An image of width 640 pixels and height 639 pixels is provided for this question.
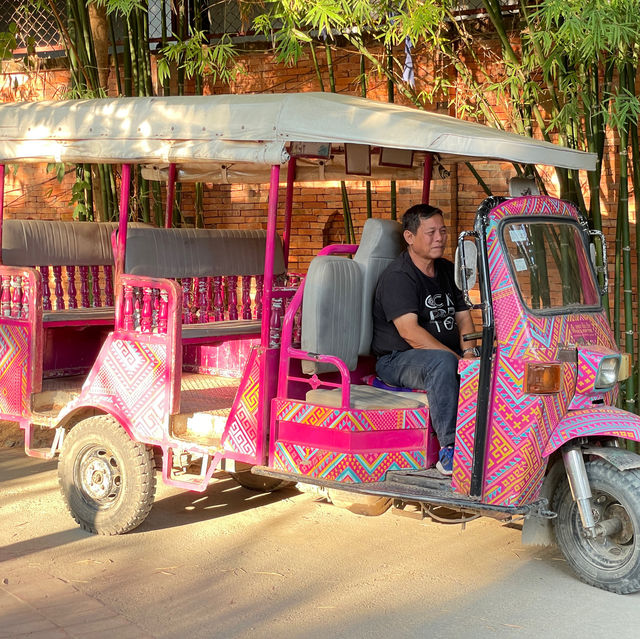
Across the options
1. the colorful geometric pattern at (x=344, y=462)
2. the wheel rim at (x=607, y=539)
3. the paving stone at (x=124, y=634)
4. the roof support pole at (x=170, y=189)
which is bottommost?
the paving stone at (x=124, y=634)

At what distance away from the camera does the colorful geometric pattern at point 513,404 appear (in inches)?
185

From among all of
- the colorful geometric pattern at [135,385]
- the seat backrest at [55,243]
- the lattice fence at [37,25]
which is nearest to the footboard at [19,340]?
the colorful geometric pattern at [135,385]

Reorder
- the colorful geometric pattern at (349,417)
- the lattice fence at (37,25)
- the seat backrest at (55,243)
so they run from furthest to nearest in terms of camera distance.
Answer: the lattice fence at (37,25)
the seat backrest at (55,243)
the colorful geometric pattern at (349,417)

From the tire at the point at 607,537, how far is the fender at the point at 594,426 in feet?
0.64

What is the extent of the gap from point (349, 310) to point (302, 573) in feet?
4.51

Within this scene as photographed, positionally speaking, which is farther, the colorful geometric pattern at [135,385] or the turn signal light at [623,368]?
the colorful geometric pattern at [135,385]

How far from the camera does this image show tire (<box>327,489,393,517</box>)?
513 centimetres

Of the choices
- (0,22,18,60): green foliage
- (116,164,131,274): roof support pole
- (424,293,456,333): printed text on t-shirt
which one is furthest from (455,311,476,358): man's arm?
(0,22,18,60): green foliage

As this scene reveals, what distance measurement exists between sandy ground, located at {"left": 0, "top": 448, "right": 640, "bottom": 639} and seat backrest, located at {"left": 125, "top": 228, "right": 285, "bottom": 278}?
1.57m

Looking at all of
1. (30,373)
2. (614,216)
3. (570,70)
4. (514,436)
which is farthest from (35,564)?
(614,216)

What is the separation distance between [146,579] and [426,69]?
17.5ft

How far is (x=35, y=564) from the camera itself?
17.6ft

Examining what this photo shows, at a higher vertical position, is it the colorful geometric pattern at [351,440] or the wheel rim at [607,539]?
the colorful geometric pattern at [351,440]

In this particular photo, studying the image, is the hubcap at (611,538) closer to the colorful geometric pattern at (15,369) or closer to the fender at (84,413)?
the fender at (84,413)
